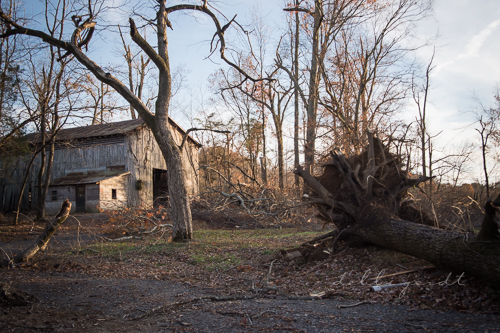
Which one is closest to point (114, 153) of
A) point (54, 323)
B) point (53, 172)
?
point (53, 172)

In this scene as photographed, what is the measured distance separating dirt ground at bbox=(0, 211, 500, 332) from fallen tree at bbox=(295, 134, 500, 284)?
392 millimetres

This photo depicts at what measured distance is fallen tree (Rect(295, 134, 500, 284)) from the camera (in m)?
5.71

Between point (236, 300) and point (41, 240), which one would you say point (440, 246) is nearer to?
point (236, 300)

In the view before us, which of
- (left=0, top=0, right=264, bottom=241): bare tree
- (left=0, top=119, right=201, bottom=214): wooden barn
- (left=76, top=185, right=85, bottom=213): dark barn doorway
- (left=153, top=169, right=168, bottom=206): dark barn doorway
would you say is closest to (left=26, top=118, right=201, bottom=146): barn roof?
(left=0, top=119, right=201, bottom=214): wooden barn

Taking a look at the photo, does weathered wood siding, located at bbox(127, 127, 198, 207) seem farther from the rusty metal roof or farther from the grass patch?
the grass patch

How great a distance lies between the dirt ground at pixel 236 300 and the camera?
3.82 metres

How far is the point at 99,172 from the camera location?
24.5 metres

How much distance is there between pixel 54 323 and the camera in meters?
3.85

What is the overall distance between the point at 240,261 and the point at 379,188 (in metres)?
3.50

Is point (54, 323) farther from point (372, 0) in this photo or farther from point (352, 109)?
point (372, 0)

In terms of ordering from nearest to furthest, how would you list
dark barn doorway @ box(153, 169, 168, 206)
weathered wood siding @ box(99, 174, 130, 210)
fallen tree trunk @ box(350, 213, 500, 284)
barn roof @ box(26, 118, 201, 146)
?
fallen tree trunk @ box(350, 213, 500, 284) → weathered wood siding @ box(99, 174, 130, 210) → barn roof @ box(26, 118, 201, 146) → dark barn doorway @ box(153, 169, 168, 206)

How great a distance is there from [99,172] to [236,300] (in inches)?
870

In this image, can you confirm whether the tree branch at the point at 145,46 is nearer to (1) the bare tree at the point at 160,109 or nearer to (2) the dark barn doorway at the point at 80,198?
(1) the bare tree at the point at 160,109

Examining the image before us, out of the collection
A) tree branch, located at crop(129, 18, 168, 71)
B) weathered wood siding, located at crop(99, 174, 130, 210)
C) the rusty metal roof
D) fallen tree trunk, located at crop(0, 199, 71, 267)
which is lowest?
fallen tree trunk, located at crop(0, 199, 71, 267)
